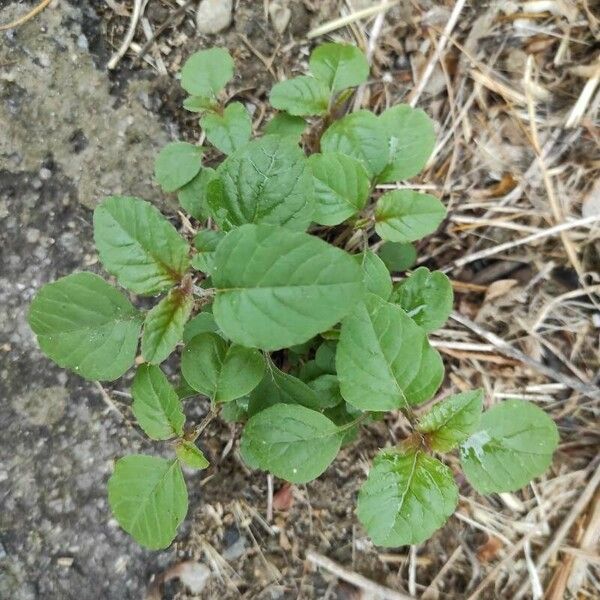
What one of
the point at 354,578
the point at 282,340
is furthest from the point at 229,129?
the point at 354,578

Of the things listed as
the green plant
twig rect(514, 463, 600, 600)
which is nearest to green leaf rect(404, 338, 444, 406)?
the green plant

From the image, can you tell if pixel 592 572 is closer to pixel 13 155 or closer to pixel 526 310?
pixel 526 310

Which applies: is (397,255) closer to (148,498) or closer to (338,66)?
(338,66)

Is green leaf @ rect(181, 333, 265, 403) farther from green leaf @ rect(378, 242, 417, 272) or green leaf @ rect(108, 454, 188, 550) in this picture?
green leaf @ rect(378, 242, 417, 272)

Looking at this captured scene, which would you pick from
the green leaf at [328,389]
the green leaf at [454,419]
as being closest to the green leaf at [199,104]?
the green leaf at [328,389]

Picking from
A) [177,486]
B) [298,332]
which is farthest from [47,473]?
[298,332]
